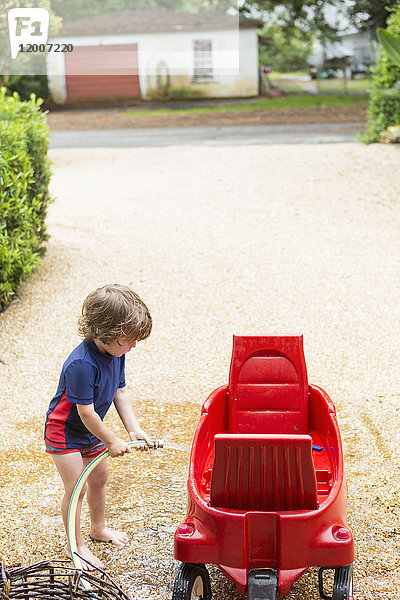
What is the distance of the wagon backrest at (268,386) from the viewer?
3.07 m

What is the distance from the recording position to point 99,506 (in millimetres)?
2867

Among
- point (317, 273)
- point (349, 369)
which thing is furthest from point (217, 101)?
point (349, 369)

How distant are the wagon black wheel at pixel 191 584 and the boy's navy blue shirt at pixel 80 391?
2.12ft

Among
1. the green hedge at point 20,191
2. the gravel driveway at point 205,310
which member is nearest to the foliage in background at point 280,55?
the gravel driveway at point 205,310

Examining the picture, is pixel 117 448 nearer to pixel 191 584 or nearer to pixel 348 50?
pixel 191 584

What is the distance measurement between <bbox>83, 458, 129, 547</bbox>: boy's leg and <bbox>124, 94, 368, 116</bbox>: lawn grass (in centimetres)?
1800

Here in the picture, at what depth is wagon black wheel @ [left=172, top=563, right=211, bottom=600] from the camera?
2252 mm

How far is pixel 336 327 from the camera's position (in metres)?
5.32

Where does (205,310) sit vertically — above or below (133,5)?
below

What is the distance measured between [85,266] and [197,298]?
121 centimetres

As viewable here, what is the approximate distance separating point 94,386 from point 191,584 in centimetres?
75
